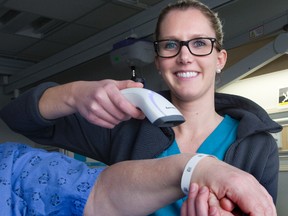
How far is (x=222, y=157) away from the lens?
0.97m

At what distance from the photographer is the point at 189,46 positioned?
100cm

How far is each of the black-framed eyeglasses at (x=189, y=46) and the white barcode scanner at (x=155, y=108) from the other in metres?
0.37

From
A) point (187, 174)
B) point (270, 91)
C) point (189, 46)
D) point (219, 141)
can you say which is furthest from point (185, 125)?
point (270, 91)

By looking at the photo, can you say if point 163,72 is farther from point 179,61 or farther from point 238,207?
point 238,207

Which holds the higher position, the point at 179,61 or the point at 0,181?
the point at 179,61

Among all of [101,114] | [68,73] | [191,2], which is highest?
[68,73]

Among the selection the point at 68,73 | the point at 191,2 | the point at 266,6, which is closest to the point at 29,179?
the point at 191,2

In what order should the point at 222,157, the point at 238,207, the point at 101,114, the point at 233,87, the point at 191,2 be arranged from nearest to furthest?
the point at 238,207 < the point at 101,114 < the point at 222,157 < the point at 191,2 < the point at 233,87

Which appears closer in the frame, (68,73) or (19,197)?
(19,197)

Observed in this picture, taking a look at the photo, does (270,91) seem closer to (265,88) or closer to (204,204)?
(265,88)

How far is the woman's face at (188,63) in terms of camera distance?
3.29ft

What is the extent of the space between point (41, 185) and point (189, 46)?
599mm

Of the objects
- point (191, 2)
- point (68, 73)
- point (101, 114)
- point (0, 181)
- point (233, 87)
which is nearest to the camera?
point (0, 181)

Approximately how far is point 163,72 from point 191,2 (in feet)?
0.76
